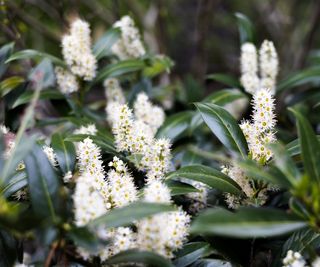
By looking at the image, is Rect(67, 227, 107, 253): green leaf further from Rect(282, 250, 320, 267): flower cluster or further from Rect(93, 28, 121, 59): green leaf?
Rect(93, 28, 121, 59): green leaf

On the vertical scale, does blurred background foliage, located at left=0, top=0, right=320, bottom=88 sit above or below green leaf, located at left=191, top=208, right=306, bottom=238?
above

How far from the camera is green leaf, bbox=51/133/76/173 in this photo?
1.47 meters

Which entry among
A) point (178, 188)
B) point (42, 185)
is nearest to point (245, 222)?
point (178, 188)

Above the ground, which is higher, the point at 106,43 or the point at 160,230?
the point at 106,43

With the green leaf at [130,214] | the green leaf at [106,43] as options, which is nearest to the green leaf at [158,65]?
the green leaf at [106,43]

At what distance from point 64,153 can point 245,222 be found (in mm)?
719

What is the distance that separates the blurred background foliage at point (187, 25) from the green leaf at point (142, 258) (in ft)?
4.99

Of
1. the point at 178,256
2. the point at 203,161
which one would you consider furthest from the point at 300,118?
the point at 203,161

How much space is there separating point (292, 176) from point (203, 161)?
83 cm

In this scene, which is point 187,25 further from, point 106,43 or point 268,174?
point 268,174

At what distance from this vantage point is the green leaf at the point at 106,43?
6.94 ft

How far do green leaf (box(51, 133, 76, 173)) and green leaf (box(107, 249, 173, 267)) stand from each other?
43cm

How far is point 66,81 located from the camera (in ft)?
6.62

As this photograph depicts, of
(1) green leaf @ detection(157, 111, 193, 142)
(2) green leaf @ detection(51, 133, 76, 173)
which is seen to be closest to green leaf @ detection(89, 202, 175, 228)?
(2) green leaf @ detection(51, 133, 76, 173)
